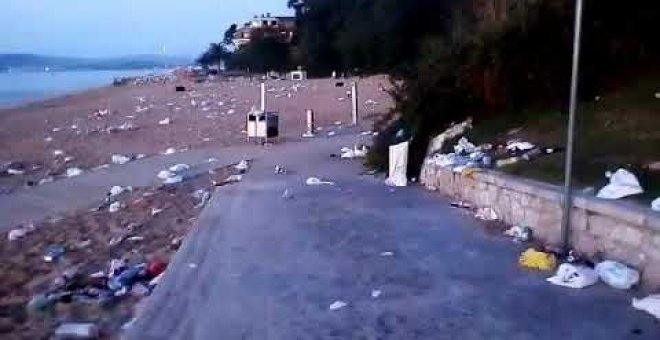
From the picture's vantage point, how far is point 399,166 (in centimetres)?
1384

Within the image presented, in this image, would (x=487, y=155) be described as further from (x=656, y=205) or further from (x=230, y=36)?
(x=230, y=36)

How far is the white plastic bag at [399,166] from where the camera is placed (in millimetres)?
13719

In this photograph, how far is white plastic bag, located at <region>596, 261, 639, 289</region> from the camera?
22.5 ft

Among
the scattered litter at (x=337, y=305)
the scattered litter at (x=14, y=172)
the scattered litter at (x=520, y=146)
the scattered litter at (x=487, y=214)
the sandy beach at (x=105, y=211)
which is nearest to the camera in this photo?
the scattered litter at (x=337, y=305)

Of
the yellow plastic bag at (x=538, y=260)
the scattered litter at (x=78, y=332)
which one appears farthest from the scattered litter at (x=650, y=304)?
the scattered litter at (x=78, y=332)

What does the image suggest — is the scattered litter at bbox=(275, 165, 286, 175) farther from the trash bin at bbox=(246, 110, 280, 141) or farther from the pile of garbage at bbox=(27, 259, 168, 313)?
the trash bin at bbox=(246, 110, 280, 141)

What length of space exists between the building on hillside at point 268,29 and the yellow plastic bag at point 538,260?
65.2 metres

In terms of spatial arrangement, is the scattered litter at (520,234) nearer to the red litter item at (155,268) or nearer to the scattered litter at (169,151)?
the red litter item at (155,268)

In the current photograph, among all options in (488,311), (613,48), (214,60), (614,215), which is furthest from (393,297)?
(214,60)

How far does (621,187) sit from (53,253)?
276 inches

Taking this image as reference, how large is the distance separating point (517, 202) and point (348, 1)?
3371 cm

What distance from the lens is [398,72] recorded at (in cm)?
1598

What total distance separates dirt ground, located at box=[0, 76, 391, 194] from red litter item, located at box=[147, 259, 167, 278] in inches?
354

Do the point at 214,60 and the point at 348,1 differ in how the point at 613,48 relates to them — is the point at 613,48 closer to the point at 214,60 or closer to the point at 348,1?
the point at 348,1
